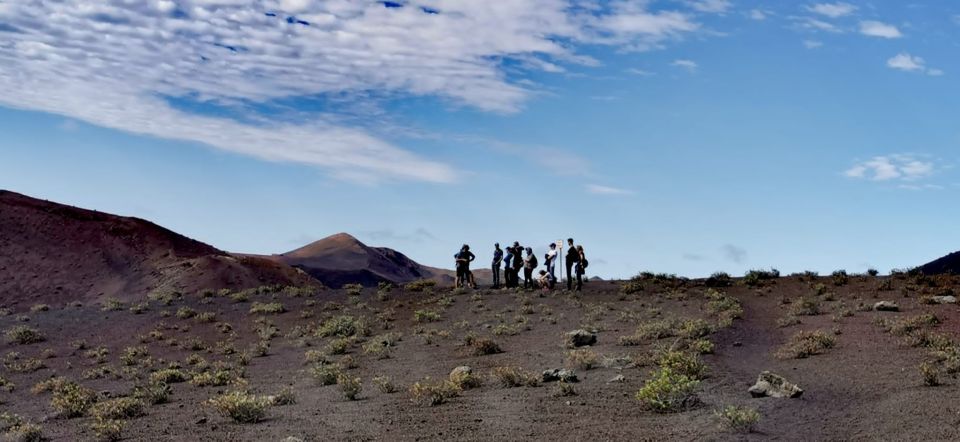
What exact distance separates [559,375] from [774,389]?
4080mm

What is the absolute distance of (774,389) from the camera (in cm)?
1420

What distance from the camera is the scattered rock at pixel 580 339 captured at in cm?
2139

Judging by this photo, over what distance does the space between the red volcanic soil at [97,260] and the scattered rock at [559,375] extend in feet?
135

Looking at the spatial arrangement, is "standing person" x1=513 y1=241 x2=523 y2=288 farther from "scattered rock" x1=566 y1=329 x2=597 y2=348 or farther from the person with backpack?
"scattered rock" x1=566 y1=329 x2=597 y2=348

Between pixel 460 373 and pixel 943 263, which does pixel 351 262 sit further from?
pixel 460 373

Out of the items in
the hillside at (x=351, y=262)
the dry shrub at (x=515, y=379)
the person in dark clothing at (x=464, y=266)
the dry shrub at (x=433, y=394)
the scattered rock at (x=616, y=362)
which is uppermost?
the hillside at (x=351, y=262)

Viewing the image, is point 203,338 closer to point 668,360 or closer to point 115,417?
point 115,417

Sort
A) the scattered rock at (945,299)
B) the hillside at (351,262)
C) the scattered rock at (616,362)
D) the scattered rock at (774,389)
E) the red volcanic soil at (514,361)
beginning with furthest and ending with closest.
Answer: the hillside at (351,262), the scattered rock at (945,299), the scattered rock at (616,362), the scattered rock at (774,389), the red volcanic soil at (514,361)

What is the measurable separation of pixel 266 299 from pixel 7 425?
2121cm

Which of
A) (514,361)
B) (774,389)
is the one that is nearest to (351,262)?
(514,361)

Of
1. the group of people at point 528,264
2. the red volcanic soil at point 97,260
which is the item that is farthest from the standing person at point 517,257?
the red volcanic soil at point 97,260

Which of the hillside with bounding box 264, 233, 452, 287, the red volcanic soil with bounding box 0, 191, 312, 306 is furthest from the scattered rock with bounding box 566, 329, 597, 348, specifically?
the hillside with bounding box 264, 233, 452, 287

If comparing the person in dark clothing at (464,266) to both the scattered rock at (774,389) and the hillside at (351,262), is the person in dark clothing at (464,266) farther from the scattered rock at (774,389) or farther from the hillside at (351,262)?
the hillside at (351,262)

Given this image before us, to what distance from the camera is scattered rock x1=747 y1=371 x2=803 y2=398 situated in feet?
45.9
